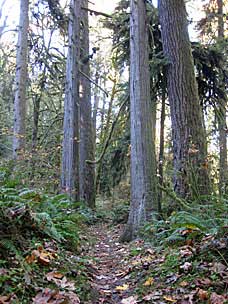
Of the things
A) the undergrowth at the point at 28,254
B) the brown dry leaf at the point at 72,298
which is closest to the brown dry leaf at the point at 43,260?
the undergrowth at the point at 28,254

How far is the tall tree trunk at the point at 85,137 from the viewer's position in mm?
12625

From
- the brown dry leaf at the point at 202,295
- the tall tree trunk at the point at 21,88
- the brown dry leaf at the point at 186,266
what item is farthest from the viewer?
the tall tree trunk at the point at 21,88

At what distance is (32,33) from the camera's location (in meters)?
13.6

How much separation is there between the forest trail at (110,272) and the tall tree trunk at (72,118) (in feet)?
10.1

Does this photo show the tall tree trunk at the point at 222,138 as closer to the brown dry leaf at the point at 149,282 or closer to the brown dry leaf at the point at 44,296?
the brown dry leaf at the point at 149,282

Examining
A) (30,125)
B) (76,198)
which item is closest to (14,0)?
(30,125)

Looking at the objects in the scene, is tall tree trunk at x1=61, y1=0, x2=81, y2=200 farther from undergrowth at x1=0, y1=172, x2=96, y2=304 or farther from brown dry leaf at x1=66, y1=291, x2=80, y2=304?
brown dry leaf at x1=66, y1=291, x2=80, y2=304

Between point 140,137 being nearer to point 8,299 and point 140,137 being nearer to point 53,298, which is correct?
point 53,298

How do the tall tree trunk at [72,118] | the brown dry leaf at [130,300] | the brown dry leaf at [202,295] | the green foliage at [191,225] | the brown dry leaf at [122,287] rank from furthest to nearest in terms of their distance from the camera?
the tall tree trunk at [72,118] → the green foliage at [191,225] → the brown dry leaf at [122,287] → the brown dry leaf at [130,300] → the brown dry leaf at [202,295]

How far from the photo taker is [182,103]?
7.59m

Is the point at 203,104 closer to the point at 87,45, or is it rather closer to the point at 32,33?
the point at 87,45

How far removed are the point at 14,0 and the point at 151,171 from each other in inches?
439

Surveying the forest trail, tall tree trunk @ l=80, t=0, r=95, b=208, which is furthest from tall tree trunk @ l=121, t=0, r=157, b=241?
tall tree trunk @ l=80, t=0, r=95, b=208

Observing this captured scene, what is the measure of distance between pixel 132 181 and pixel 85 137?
588 cm
